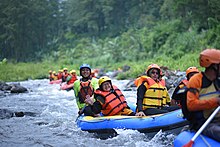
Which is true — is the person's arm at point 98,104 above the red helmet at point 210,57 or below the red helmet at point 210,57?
below

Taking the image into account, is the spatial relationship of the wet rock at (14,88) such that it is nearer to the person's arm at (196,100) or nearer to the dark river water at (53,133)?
the dark river water at (53,133)

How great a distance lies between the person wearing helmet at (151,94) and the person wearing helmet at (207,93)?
6.66 feet

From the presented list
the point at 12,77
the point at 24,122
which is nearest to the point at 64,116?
the point at 24,122

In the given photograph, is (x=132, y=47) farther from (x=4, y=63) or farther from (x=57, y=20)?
(x=57, y=20)

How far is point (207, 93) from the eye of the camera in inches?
142

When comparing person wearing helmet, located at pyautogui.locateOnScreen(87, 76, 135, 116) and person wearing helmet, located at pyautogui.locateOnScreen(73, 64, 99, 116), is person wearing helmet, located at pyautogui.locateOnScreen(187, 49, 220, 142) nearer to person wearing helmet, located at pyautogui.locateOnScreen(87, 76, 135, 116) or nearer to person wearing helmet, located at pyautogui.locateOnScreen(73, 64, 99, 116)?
person wearing helmet, located at pyautogui.locateOnScreen(87, 76, 135, 116)

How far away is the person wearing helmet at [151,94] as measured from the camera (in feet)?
18.8

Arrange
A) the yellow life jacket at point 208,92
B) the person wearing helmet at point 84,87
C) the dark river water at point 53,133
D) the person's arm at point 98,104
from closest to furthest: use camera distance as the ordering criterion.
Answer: the yellow life jacket at point 208,92
the dark river water at point 53,133
the person's arm at point 98,104
the person wearing helmet at point 84,87

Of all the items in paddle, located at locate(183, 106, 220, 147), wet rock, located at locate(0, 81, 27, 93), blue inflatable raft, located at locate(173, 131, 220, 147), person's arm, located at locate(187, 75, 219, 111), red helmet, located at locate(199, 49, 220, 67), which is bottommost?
wet rock, located at locate(0, 81, 27, 93)

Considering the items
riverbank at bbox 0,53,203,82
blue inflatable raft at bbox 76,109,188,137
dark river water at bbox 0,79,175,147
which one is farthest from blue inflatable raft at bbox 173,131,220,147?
riverbank at bbox 0,53,203,82

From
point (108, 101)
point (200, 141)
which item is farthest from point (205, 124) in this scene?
point (108, 101)

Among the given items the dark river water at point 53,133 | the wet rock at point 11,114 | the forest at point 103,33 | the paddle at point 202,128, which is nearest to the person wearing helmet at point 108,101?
the dark river water at point 53,133

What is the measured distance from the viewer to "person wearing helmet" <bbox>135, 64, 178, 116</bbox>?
5738mm

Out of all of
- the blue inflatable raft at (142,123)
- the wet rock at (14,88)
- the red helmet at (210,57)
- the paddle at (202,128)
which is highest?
the red helmet at (210,57)
